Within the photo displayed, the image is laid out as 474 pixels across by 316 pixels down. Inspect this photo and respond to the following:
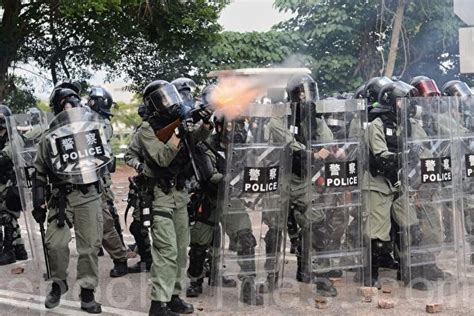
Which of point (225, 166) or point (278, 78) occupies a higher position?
point (278, 78)

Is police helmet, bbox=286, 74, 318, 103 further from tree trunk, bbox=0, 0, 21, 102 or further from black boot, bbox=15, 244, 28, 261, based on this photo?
tree trunk, bbox=0, 0, 21, 102

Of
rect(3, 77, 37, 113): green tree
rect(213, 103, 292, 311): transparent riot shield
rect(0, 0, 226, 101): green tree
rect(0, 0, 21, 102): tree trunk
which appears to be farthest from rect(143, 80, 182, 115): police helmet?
rect(3, 77, 37, 113): green tree

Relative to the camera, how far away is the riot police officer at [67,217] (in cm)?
612

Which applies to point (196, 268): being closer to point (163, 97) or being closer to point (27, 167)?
point (163, 97)

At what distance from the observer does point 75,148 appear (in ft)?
19.9

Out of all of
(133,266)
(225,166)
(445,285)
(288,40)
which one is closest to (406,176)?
(445,285)

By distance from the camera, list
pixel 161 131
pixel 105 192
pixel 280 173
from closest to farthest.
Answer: pixel 161 131 → pixel 280 173 → pixel 105 192

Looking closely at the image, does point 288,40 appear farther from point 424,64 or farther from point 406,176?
point 406,176

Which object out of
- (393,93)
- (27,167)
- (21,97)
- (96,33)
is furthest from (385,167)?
(21,97)

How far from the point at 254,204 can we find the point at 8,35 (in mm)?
13145

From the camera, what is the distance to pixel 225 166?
607 cm

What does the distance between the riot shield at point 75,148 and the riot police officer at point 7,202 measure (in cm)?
214

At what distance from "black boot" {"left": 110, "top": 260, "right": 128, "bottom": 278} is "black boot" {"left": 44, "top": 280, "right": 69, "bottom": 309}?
1.18 meters

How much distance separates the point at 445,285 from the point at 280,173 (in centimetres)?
189
